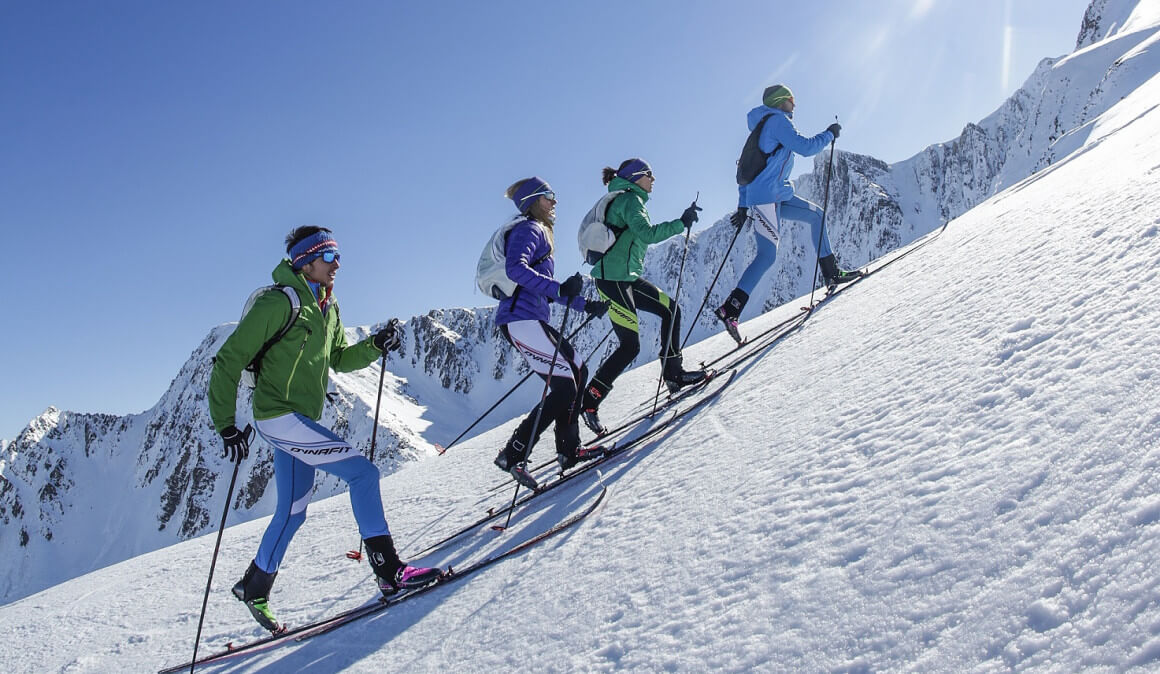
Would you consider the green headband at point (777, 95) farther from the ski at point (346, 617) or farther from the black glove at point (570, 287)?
the ski at point (346, 617)

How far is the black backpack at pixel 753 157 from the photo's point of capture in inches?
255

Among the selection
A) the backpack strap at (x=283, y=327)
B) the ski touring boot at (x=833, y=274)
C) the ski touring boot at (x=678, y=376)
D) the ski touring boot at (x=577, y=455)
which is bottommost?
the ski touring boot at (x=577, y=455)

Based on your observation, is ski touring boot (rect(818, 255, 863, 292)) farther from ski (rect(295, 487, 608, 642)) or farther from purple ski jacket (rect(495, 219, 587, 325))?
ski (rect(295, 487, 608, 642))

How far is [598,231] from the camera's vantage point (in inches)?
221

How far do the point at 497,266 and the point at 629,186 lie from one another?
1.50 metres

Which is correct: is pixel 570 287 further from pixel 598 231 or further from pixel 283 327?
pixel 283 327

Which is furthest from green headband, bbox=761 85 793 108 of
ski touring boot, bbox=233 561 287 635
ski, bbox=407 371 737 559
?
ski touring boot, bbox=233 561 287 635

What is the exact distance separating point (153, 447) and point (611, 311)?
676 ft

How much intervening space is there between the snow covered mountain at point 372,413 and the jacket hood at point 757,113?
113250 mm

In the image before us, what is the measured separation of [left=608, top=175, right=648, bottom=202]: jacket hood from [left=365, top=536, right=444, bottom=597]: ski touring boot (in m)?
3.47

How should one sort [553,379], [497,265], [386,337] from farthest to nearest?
[553,379] → [497,265] → [386,337]

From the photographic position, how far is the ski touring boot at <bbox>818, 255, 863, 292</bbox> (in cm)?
702

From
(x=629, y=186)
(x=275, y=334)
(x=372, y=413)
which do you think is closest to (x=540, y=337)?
(x=629, y=186)

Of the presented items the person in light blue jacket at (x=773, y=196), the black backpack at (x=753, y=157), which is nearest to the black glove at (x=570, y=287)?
the person in light blue jacket at (x=773, y=196)
